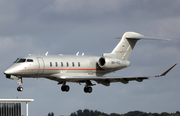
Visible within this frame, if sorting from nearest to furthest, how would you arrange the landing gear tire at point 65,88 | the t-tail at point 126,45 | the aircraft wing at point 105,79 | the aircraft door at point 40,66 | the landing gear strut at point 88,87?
the aircraft door at point 40,66 → the aircraft wing at point 105,79 → the landing gear strut at point 88,87 → the landing gear tire at point 65,88 → the t-tail at point 126,45

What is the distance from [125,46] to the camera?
55.6m

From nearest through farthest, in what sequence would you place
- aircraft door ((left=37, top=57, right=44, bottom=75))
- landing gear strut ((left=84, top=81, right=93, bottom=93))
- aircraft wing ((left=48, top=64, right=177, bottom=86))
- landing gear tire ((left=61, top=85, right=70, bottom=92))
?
aircraft door ((left=37, top=57, right=44, bottom=75)) < aircraft wing ((left=48, top=64, right=177, bottom=86)) < landing gear strut ((left=84, top=81, right=93, bottom=93)) < landing gear tire ((left=61, top=85, right=70, bottom=92))

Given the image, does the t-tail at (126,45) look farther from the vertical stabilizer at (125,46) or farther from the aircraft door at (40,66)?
the aircraft door at (40,66)

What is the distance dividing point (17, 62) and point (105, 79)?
31.9 feet

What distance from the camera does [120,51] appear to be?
55281 mm

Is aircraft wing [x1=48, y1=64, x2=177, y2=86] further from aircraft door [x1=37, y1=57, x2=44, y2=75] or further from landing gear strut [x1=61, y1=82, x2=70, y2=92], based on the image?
aircraft door [x1=37, y1=57, x2=44, y2=75]

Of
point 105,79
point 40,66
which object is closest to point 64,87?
point 105,79

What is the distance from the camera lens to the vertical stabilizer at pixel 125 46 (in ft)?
181

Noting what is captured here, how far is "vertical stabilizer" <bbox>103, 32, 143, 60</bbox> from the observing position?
181 ft

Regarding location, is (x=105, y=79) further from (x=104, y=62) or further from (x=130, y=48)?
(x=130, y=48)

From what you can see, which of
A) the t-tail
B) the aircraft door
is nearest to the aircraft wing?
the aircraft door

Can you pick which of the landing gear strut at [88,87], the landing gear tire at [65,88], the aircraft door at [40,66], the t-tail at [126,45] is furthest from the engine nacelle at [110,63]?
the aircraft door at [40,66]

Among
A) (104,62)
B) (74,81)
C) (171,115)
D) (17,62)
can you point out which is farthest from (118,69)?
(171,115)

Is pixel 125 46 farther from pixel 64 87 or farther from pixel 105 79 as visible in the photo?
pixel 64 87
